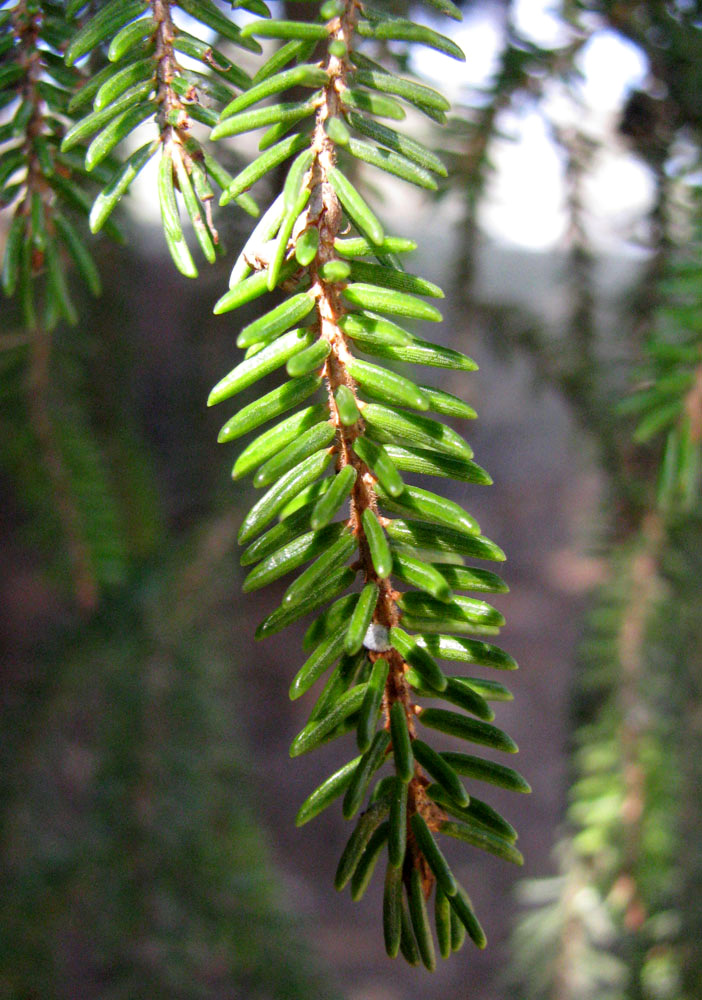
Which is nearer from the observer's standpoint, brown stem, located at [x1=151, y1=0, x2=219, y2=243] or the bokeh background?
brown stem, located at [x1=151, y1=0, x2=219, y2=243]

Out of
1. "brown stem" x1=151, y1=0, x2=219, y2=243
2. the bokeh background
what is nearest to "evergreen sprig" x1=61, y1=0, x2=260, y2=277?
"brown stem" x1=151, y1=0, x2=219, y2=243

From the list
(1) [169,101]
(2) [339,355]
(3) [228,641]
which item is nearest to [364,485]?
(2) [339,355]

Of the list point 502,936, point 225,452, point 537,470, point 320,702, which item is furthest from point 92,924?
point 537,470

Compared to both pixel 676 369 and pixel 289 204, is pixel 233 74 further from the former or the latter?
pixel 676 369

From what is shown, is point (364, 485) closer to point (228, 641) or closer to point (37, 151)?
point (37, 151)

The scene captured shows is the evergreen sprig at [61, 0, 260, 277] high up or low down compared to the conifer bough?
up

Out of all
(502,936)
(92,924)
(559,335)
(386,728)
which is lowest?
(502,936)

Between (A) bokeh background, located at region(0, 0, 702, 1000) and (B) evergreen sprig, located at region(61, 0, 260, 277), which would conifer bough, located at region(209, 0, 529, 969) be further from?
(A) bokeh background, located at region(0, 0, 702, 1000)
